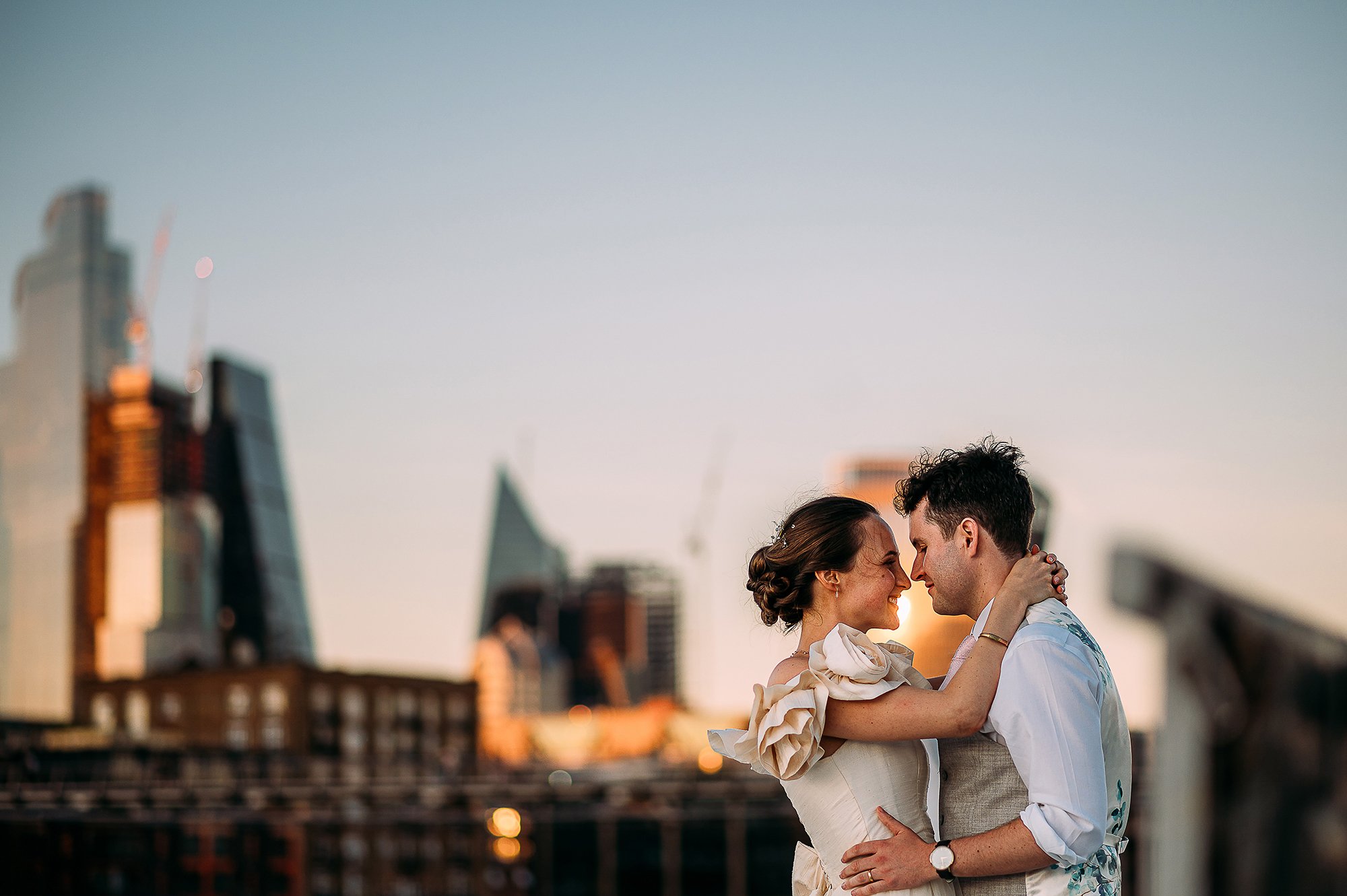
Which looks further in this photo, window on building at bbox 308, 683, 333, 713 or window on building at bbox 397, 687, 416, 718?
window on building at bbox 397, 687, 416, 718

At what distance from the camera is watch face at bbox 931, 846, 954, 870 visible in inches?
117

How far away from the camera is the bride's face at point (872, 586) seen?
11.1 feet

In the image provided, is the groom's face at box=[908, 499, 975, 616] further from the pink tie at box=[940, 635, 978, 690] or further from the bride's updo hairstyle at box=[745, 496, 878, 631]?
the bride's updo hairstyle at box=[745, 496, 878, 631]

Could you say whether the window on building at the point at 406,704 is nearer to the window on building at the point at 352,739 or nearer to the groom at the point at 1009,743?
the window on building at the point at 352,739

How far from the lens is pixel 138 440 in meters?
166

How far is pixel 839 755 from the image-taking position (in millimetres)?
3191

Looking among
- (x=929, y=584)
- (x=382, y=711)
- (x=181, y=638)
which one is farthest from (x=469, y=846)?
(x=929, y=584)

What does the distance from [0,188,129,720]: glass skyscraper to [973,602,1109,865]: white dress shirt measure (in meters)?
164

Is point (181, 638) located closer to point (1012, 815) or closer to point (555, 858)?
point (555, 858)

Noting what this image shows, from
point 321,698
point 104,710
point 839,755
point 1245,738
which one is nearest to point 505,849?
point 321,698

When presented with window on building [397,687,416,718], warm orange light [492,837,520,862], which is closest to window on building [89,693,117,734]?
window on building [397,687,416,718]

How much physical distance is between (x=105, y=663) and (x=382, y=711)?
60.7 metres

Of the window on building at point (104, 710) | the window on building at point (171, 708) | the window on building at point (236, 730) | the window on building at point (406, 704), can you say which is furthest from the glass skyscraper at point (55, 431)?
the window on building at point (236, 730)

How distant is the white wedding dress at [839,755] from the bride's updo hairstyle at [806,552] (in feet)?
0.74
